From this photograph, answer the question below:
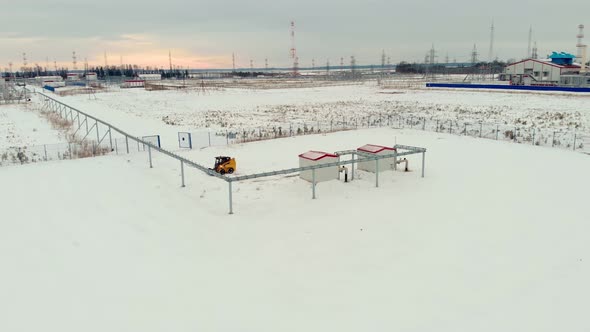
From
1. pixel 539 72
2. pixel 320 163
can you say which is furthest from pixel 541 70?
pixel 320 163

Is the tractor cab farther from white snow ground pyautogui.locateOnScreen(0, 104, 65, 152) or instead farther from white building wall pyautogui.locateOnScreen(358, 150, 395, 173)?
white snow ground pyautogui.locateOnScreen(0, 104, 65, 152)

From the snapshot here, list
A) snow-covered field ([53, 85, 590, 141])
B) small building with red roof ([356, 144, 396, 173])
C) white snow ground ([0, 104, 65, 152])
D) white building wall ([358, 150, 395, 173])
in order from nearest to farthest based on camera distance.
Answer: small building with red roof ([356, 144, 396, 173])
white building wall ([358, 150, 395, 173])
white snow ground ([0, 104, 65, 152])
snow-covered field ([53, 85, 590, 141])

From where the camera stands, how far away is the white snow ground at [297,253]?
30.2 feet

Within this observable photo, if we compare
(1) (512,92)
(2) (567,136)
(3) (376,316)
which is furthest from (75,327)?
(1) (512,92)

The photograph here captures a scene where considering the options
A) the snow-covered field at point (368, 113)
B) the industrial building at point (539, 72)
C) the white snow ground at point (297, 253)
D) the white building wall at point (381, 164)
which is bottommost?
the white snow ground at point (297, 253)

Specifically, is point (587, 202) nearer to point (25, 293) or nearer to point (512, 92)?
point (25, 293)

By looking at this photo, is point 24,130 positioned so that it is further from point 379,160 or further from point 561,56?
point 561,56

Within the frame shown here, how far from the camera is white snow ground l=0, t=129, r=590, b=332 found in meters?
9.20

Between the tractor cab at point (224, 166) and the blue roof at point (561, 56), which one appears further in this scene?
the blue roof at point (561, 56)

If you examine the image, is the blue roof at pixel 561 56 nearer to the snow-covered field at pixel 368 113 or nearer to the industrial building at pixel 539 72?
the industrial building at pixel 539 72

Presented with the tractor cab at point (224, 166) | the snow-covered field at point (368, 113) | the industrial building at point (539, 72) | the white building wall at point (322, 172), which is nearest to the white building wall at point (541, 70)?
the industrial building at point (539, 72)

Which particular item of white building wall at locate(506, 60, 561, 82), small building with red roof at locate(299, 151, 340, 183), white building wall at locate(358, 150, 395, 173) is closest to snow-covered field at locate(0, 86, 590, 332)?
white building wall at locate(358, 150, 395, 173)

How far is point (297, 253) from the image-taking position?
40.1 ft

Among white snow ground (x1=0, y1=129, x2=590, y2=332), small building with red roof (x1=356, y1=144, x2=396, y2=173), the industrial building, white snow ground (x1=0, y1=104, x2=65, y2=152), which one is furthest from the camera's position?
the industrial building
